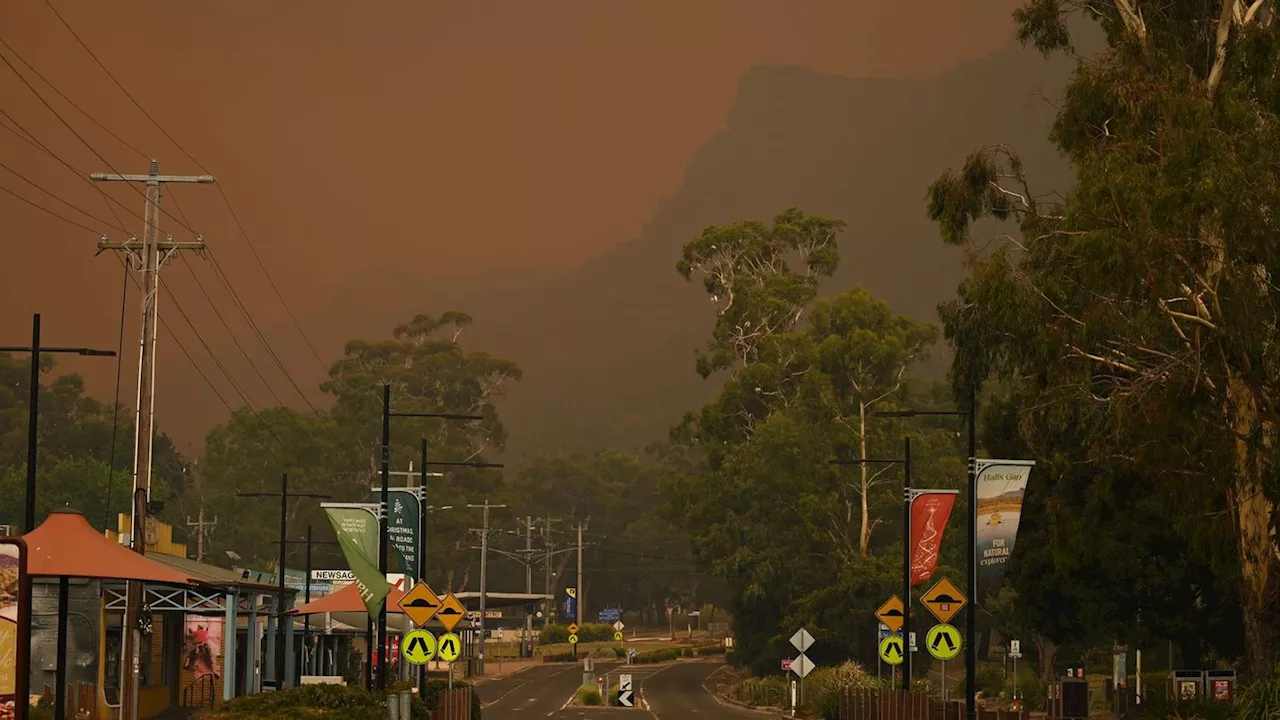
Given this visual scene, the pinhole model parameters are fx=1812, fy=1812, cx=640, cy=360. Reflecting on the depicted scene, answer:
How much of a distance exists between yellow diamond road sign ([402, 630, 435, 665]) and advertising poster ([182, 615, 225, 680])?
1083 inches

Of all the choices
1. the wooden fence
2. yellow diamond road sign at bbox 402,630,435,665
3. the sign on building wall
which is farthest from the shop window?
the wooden fence

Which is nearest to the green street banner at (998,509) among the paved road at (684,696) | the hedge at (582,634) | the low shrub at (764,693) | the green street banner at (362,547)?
the green street banner at (362,547)

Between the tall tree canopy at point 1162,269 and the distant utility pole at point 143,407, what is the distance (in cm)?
2106

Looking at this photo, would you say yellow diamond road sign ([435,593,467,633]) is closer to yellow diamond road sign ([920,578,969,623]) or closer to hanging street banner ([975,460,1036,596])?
yellow diamond road sign ([920,578,969,623])

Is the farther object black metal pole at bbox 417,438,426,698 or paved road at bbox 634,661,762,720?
paved road at bbox 634,661,762,720

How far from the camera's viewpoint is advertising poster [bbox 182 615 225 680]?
64.9 meters

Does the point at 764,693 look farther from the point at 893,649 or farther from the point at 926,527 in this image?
the point at 926,527

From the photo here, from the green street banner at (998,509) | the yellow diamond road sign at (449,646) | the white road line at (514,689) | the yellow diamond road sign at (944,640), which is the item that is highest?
the green street banner at (998,509)

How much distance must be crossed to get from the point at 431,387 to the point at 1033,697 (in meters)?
121

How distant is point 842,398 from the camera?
323 feet

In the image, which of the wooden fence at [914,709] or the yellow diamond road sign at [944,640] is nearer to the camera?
the yellow diamond road sign at [944,640]

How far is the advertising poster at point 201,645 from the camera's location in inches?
2557

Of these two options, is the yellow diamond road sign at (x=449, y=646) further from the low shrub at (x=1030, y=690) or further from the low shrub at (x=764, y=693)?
the low shrub at (x=764, y=693)

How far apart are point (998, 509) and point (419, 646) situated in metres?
12.6
